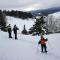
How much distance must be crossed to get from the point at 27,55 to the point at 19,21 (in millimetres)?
105845

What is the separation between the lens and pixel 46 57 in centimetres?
1616

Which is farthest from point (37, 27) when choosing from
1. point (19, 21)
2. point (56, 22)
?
point (19, 21)

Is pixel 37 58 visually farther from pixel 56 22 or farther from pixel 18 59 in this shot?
pixel 56 22

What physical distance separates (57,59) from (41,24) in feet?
209

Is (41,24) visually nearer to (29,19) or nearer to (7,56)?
(29,19)

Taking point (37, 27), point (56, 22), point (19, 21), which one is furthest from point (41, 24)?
point (19, 21)

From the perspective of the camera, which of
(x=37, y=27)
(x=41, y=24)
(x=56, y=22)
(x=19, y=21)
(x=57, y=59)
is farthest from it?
(x=19, y=21)

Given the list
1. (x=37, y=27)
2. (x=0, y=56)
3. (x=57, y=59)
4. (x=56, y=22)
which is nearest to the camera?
(x=57, y=59)

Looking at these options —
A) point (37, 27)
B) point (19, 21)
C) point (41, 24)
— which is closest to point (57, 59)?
point (37, 27)

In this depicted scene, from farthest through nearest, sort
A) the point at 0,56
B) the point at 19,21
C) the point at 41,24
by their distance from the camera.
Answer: the point at 19,21, the point at 41,24, the point at 0,56

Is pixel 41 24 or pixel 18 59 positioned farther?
pixel 41 24

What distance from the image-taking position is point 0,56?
1652cm

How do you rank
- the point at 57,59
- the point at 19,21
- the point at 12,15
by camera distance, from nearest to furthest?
the point at 57,59, the point at 19,21, the point at 12,15

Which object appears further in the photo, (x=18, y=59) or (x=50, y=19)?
(x=50, y=19)
